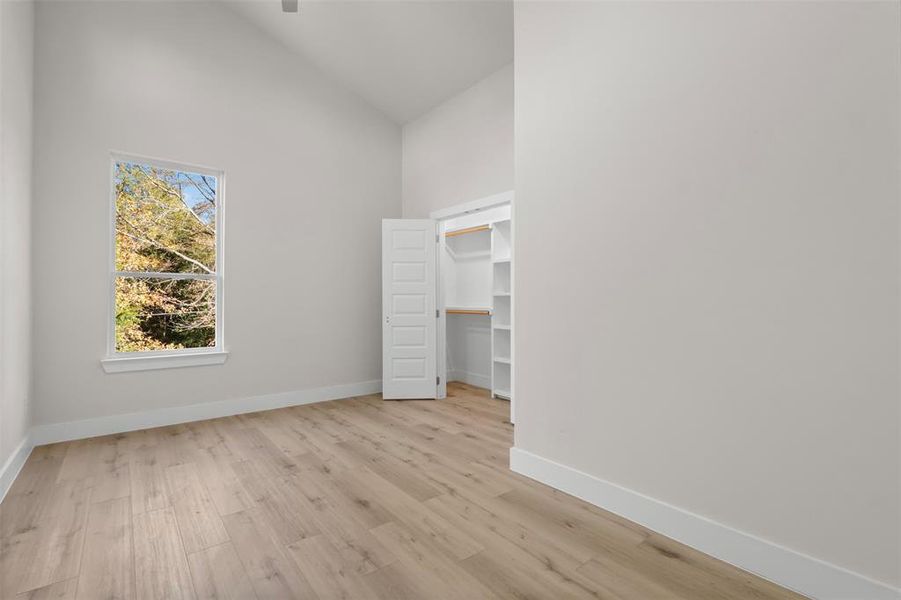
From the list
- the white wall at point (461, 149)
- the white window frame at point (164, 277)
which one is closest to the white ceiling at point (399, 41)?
the white wall at point (461, 149)

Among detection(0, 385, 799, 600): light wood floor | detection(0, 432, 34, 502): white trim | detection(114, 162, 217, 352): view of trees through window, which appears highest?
detection(114, 162, 217, 352): view of trees through window

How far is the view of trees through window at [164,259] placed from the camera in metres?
3.72

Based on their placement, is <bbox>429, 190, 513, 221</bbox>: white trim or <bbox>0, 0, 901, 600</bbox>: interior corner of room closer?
<bbox>0, 0, 901, 600</bbox>: interior corner of room

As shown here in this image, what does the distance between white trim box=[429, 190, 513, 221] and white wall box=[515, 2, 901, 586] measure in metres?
1.52

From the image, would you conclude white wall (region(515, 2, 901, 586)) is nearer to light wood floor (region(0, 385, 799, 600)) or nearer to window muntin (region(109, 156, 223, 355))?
light wood floor (region(0, 385, 799, 600))

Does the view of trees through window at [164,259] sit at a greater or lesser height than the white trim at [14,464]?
greater

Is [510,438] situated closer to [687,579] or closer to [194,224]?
[687,579]

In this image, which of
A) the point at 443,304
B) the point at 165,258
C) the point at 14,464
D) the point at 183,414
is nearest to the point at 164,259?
the point at 165,258

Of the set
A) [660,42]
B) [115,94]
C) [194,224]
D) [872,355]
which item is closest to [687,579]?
[872,355]

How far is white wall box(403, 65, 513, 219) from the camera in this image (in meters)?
4.18

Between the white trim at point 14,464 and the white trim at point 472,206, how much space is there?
3.89 m

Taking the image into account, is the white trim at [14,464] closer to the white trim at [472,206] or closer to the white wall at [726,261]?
the white wall at [726,261]

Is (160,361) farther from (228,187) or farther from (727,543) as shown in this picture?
(727,543)

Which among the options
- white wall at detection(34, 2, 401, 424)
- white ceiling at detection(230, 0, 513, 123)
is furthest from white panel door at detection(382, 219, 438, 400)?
white ceiling at detection(230, 0, 513, 123)
